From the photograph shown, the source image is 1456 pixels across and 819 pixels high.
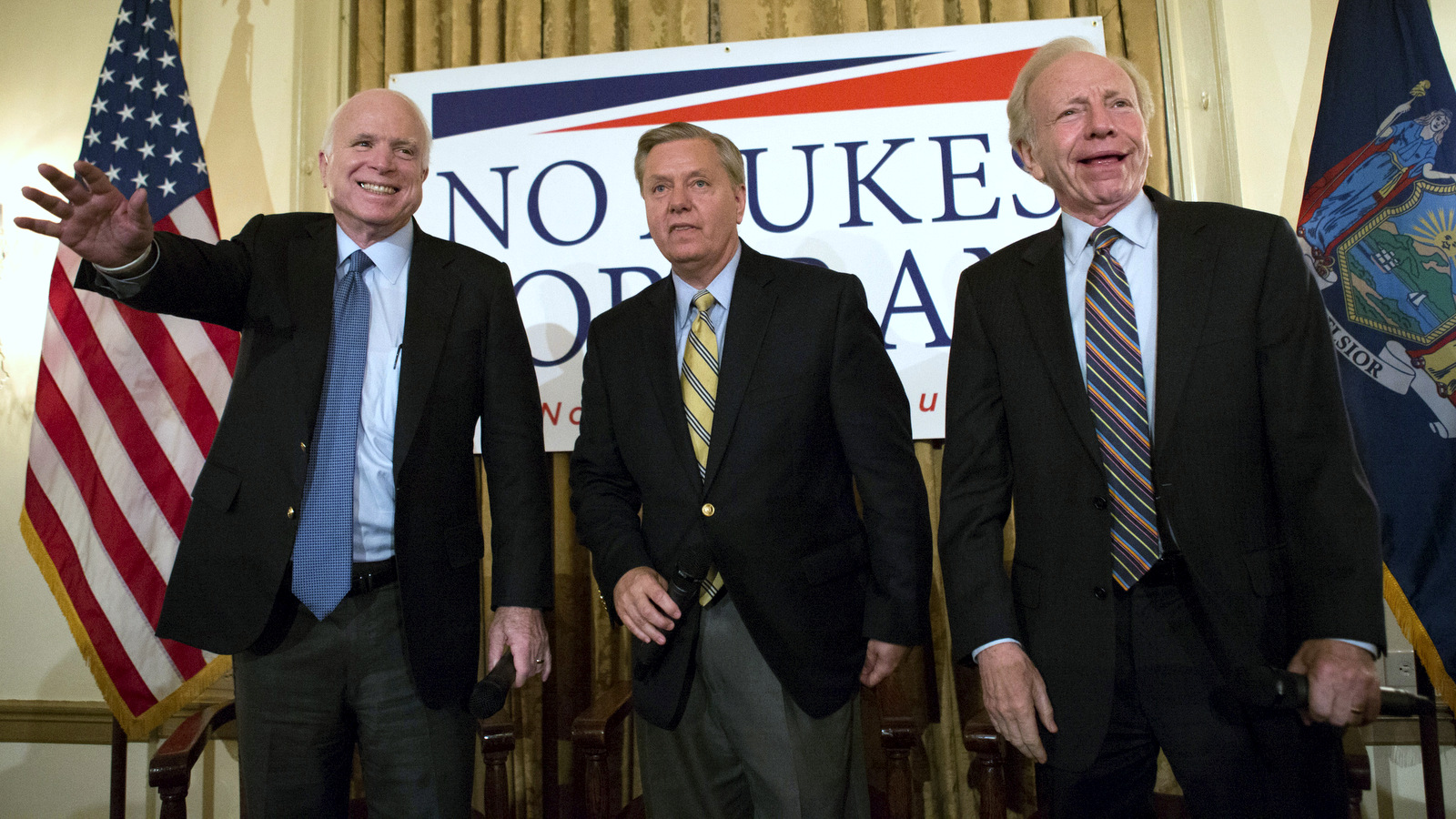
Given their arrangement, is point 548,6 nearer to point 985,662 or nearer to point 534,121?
point 534,121

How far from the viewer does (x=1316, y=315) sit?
4.27 feet

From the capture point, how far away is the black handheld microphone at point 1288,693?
1.08 m

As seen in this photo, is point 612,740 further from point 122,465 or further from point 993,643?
point 122,465

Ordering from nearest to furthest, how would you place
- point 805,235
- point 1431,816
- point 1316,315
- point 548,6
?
point 1316,315
point 1431,816
point 805,235
point 548,6

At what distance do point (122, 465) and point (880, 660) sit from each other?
95.3 inches

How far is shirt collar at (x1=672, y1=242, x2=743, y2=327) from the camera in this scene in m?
1.81

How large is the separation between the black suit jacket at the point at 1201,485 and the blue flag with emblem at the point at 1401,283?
4.20ft

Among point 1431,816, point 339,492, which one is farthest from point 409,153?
point 1431,816

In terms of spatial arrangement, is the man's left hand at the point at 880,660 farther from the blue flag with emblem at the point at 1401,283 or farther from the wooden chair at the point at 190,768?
the blue flag with emblem at the point at 1401,283

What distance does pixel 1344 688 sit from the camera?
45.1 inches

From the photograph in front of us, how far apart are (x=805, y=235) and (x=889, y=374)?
1017 mm

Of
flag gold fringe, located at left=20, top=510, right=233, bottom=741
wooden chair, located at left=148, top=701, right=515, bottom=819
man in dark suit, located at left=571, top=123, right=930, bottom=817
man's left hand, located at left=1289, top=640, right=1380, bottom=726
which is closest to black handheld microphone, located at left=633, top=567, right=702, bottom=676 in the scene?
man in dark suit, located at left=571, top=123, right=930, bottom=817

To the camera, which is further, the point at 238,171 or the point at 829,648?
the point at 238,171

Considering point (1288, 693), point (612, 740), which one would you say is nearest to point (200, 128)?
point (612, 740)
